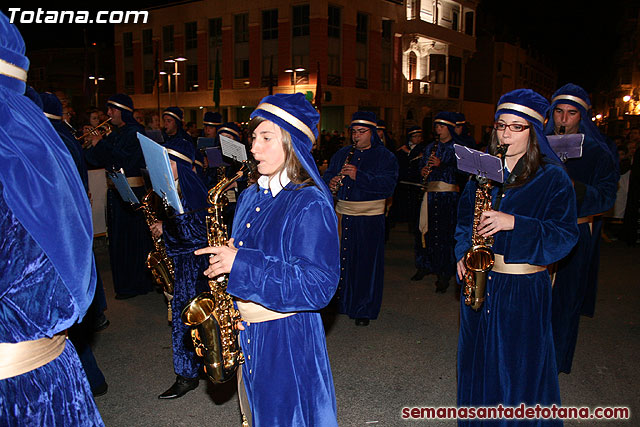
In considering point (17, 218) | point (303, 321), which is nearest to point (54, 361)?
point (17, 218)

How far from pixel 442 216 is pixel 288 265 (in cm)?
554

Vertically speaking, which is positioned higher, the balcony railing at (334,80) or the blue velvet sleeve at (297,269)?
the balcony railing at (334,80)

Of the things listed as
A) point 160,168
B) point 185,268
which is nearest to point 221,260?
point 160,168

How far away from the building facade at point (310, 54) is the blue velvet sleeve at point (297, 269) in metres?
25.9

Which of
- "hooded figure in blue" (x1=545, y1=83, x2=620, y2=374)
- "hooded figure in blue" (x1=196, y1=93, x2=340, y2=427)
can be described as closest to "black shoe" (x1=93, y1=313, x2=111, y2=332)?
"hooded figure in blue" (x1=196, y1=93, x2=340, y2=427)

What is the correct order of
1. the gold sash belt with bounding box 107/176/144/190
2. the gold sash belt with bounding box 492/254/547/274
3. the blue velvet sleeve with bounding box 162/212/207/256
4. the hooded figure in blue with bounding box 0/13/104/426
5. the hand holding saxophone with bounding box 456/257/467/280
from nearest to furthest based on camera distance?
the hooded figure in blue with bounding box 0/13/104/426, the gold sash belt with bounding box 492/254/547/274, the hand holding saxophone with bounding box 456/257/467/280, the blue velvet sleeve with bounding box 162/212/207/256, the gold sash belt with bounding box 107/176/144/190

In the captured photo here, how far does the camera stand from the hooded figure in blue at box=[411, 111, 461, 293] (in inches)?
286

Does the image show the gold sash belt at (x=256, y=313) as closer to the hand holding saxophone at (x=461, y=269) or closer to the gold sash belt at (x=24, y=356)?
the gold sash belt at (x=24, y=356)

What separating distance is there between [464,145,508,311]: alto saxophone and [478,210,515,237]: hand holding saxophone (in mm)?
158

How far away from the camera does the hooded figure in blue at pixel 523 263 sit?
3.00m

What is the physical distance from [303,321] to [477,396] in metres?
1.49

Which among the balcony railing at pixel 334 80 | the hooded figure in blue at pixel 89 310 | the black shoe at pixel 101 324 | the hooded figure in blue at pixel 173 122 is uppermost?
the balcony railing at pixel 334 80

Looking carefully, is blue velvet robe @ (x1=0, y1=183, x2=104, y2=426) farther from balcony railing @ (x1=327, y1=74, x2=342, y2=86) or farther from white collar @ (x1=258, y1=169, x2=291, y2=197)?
balcony railing @ (x1=327, y1=74, x2=342, y2=86)

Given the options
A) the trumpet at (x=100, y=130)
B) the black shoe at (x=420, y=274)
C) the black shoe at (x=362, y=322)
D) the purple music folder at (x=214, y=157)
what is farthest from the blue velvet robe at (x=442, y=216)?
the trumpet at (x=100, y=130)
